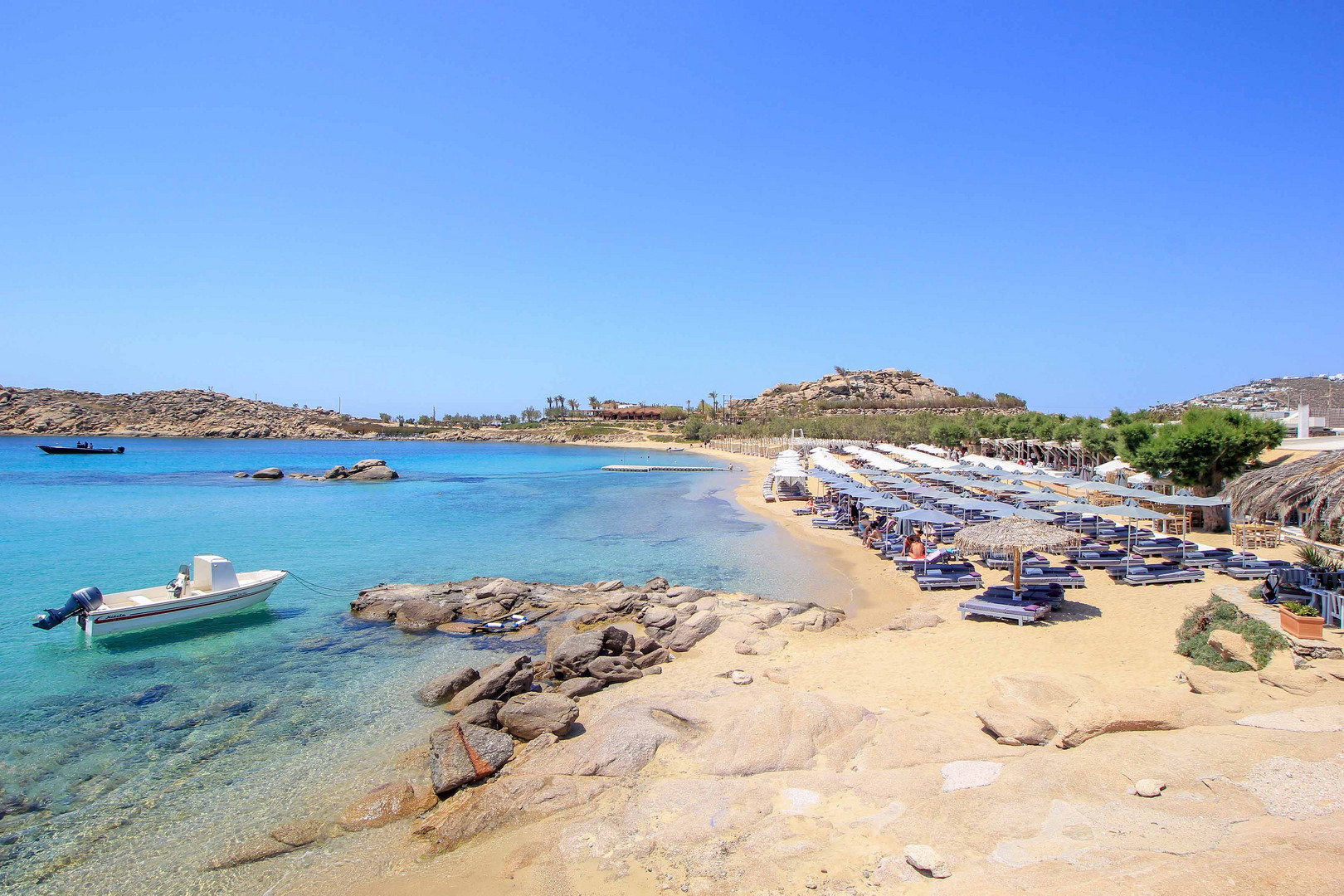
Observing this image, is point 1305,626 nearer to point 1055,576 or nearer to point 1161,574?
point 1055,576

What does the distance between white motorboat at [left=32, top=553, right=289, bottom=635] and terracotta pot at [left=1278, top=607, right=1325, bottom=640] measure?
2007 centimetres

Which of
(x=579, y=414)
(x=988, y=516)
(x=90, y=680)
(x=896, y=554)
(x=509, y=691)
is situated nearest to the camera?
(x=509, y=691)

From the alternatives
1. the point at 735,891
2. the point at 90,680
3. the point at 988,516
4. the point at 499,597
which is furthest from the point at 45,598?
the point at 988,516

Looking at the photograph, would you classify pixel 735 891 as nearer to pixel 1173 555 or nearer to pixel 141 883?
pixel 141 883

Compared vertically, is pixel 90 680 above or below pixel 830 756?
below

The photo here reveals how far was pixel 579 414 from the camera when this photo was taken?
535 ft

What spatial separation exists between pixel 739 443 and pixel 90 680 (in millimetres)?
80932

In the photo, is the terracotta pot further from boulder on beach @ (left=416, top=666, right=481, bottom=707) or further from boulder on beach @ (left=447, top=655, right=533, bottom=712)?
boulder on beach @ (left=416, top=666, right=481, bottom=707)

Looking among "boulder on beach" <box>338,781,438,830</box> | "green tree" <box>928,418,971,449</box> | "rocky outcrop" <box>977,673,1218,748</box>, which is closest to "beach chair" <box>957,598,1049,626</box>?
"rocky outcrop" <box>977,673,1218,748</box>

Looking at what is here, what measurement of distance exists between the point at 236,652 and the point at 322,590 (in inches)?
200

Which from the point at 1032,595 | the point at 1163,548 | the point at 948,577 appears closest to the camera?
the point at 1032,595

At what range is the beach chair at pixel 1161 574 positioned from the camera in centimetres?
1414

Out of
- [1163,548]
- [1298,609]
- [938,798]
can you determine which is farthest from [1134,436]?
[938,798]

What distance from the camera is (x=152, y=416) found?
13150 centimetres
